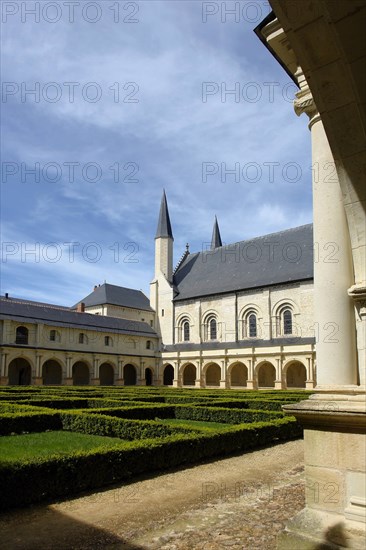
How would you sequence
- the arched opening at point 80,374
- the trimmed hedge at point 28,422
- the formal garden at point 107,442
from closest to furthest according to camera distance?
the formal garden at point 107,442
the trimmed hedge at point 28,422
the arched opening at point 80,374

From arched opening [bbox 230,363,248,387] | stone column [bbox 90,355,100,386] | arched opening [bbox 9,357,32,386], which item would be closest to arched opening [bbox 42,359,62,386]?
arched opening [bbox 9,357,32,386]

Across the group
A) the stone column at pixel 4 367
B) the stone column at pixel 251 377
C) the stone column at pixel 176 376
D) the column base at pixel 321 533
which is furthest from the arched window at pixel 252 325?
the column base at pixel 321 533

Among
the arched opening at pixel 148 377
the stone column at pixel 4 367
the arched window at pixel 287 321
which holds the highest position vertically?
the arched window at pixel 287 321

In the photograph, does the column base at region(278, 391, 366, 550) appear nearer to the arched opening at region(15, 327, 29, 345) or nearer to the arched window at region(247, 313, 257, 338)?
the arched opening at region(15, 327, 29, 345)

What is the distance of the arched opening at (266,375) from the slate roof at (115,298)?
15481 mm

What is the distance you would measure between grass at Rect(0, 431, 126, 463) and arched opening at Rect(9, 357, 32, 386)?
28.8 m

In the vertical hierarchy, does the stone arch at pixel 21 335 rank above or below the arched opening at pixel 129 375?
above

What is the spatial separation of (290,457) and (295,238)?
3350 cm

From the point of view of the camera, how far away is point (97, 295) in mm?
50062

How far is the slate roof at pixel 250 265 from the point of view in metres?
39.1

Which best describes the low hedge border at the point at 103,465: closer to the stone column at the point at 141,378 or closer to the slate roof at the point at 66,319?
the slate roof at the point at 66,319

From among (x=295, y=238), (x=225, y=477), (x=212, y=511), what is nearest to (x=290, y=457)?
(x=225, y=477)

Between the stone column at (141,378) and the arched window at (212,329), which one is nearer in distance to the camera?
the arched window at (212,329)

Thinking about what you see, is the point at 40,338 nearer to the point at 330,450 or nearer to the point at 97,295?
the point at 97,295
